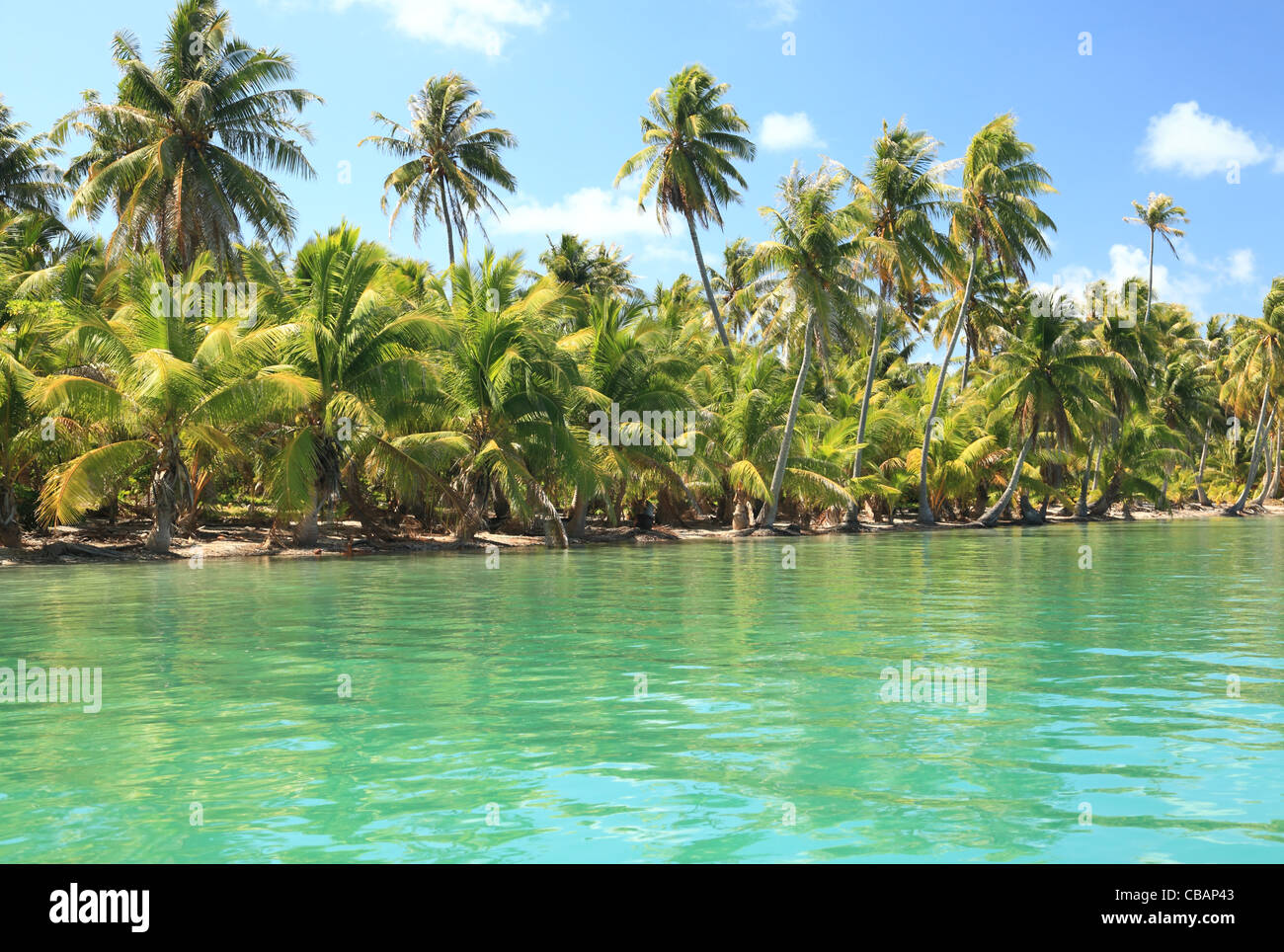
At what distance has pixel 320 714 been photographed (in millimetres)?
6965

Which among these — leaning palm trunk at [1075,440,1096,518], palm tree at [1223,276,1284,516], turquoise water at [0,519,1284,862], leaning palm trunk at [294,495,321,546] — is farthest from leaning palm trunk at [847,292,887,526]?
palm tree at [1223,276,1284,516]

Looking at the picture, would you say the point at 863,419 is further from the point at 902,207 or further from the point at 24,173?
the point at 24,173

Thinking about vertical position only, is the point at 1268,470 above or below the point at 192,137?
below

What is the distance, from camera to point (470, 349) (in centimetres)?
2631

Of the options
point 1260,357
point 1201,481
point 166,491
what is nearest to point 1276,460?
point 1201,481

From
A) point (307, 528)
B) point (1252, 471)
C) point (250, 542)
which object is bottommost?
point (250, 542)

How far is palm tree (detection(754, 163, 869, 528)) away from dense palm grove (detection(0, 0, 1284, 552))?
115 mm

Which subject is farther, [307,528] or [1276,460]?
[1276,460]

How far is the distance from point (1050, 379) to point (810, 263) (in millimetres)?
14631

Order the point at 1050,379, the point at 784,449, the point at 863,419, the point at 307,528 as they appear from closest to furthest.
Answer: the point at 307,528 → the point at 784,449 → the point at 863,419 → the point at 1050,379

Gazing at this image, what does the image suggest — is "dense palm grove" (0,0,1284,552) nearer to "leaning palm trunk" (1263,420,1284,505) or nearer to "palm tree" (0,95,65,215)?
"palm tree" (0,95,65,215)

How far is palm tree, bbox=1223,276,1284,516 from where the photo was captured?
2345 inches

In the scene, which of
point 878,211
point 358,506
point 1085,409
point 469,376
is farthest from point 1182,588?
point 1085,409

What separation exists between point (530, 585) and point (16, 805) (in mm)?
11721
